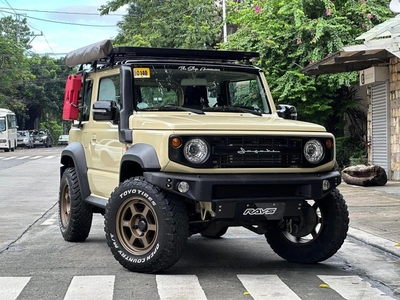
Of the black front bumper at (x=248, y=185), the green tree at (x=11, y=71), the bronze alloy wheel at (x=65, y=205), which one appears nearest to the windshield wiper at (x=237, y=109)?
the black front bumper at (x=248, y=185)

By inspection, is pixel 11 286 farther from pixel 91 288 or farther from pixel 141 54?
pixel 141 54

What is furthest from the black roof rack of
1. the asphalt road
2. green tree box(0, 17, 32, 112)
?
green tree box(0, 17, 32, 112)

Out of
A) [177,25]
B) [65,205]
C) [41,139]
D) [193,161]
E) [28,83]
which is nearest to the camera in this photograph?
[193,161]

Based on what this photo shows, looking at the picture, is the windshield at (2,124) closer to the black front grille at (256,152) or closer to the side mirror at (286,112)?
the side mirror at (286,112)

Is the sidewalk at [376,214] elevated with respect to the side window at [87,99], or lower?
lower

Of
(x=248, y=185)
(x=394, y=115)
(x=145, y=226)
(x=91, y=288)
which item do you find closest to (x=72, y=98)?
(x=145, y=226)

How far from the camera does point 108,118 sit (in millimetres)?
8383

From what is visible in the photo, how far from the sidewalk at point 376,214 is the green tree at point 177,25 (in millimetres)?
20772

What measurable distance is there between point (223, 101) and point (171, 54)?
82 centimetres

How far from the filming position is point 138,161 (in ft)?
24.2

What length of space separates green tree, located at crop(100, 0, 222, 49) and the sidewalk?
68.1ft

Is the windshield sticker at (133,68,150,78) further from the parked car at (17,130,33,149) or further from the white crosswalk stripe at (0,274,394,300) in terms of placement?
the parked car at (17,130,33,149)

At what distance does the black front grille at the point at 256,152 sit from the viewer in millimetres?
A: 7242

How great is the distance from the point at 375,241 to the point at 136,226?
364 centimetres
